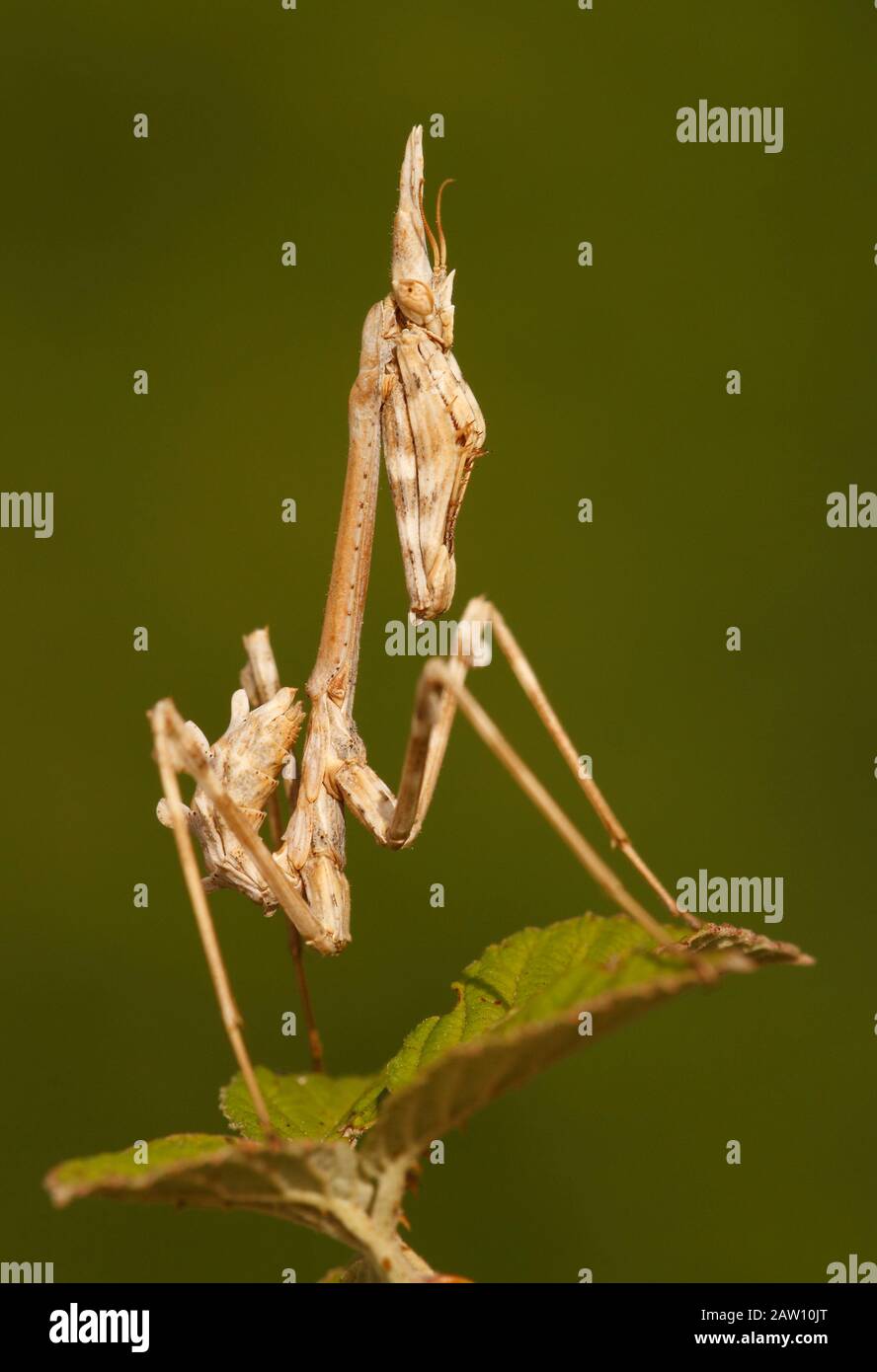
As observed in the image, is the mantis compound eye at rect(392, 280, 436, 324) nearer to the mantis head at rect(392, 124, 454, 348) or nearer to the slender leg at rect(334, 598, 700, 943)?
the mantis head at rect(392, 124, 454, 348)

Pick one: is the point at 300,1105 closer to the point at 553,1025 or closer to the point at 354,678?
the point at 553,1025

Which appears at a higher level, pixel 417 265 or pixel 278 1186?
pixel 417 265

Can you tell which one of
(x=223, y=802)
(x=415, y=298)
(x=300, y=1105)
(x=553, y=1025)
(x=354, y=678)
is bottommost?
(x=300, y=1105)

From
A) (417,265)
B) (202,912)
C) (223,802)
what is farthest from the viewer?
(417,265)

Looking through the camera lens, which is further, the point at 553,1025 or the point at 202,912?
the point at 202,912

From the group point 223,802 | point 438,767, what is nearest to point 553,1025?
point 223,802

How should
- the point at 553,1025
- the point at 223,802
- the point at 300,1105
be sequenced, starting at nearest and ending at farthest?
the point at 553,1025, the point at 300,1105, the point at 223,802

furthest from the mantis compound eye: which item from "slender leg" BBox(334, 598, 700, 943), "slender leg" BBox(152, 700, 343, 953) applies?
"slender leg" BBox(152, 700, 343, 953)

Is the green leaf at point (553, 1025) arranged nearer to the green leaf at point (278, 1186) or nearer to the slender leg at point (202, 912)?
the green leaf at point (278, 1186)
